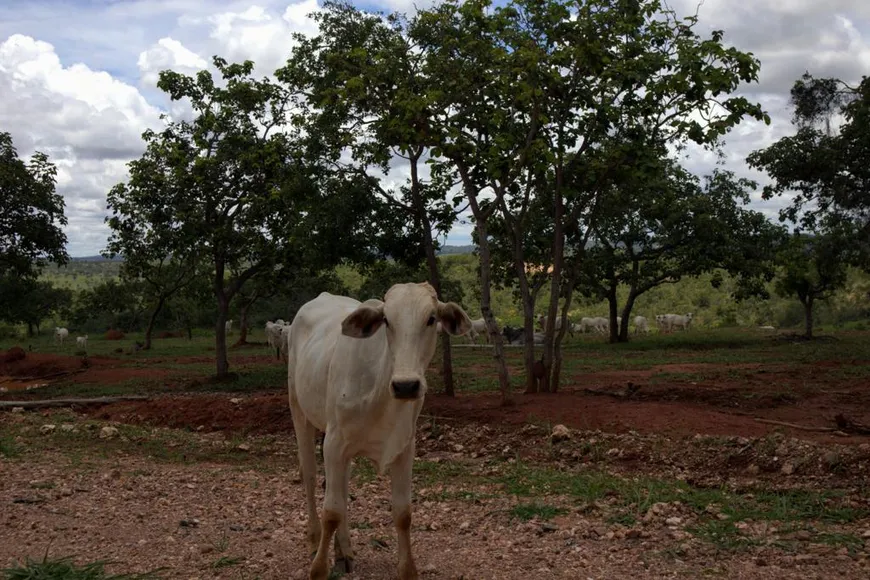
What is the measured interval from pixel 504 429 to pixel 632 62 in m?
5.70

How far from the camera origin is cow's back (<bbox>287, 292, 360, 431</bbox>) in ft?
19.7

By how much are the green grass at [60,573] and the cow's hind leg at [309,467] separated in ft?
3.99

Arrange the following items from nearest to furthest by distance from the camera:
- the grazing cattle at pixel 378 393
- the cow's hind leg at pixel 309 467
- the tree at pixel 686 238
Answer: the grazing cattle at pixel 378 393, the cow's hind leg at pixel 309 467, the tree at pixel 686 238

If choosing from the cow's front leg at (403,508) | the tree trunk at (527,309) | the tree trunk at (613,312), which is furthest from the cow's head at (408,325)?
the tree trunk at (613,312)

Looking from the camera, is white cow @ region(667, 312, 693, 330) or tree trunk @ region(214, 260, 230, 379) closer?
tree trunk @ region(214, 260, 230, 379)

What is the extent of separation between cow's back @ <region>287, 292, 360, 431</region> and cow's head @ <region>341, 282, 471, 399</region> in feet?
2.64

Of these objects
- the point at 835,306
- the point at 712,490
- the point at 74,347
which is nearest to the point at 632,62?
the point at 712,490

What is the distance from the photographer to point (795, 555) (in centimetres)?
584

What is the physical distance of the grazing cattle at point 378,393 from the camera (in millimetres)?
4973

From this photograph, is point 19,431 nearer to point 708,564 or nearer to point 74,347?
point 708,564

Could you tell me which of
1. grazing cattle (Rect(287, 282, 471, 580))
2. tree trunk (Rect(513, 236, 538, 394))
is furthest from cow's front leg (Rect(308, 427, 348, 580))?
tree trunk (Rect(513, 236, 538, 394))

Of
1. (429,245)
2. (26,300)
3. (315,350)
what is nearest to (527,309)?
(429,245)

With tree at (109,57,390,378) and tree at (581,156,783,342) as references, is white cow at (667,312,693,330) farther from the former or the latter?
tree at (109,57,390,378)

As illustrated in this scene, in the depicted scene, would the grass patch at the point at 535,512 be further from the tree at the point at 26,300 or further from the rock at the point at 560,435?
the tree at the point at 26,300
